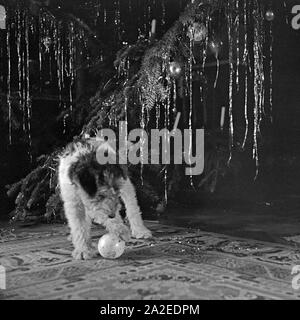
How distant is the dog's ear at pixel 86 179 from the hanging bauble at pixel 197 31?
1.61 metres

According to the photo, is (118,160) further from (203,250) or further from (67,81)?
(67,81)

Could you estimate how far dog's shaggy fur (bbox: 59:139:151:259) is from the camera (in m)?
3.40

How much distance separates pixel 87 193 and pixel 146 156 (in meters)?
1.46

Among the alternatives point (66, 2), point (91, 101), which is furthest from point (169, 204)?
point (66, 2)

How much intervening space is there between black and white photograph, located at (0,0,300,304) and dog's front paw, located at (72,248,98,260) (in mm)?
22

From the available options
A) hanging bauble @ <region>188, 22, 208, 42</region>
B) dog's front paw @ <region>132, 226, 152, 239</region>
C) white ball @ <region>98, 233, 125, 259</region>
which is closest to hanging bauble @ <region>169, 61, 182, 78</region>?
hanging bauble @ <region>188, 22, 208, 42</region>

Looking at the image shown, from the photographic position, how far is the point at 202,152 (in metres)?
5.21

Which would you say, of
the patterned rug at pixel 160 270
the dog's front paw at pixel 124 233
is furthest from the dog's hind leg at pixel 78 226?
the dog's front paw at pixel 124 233

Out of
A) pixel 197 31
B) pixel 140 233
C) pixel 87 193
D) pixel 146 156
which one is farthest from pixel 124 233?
pixel 197 31

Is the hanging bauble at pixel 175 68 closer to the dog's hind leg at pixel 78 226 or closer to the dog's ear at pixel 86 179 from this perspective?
the dog's ear at pixel 86 179

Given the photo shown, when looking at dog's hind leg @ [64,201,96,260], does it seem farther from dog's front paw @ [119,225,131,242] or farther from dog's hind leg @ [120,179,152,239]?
dog's hind leg @ [120,179,152,239]

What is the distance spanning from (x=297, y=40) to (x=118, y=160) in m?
4.75

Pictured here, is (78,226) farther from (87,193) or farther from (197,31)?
(197,31)
